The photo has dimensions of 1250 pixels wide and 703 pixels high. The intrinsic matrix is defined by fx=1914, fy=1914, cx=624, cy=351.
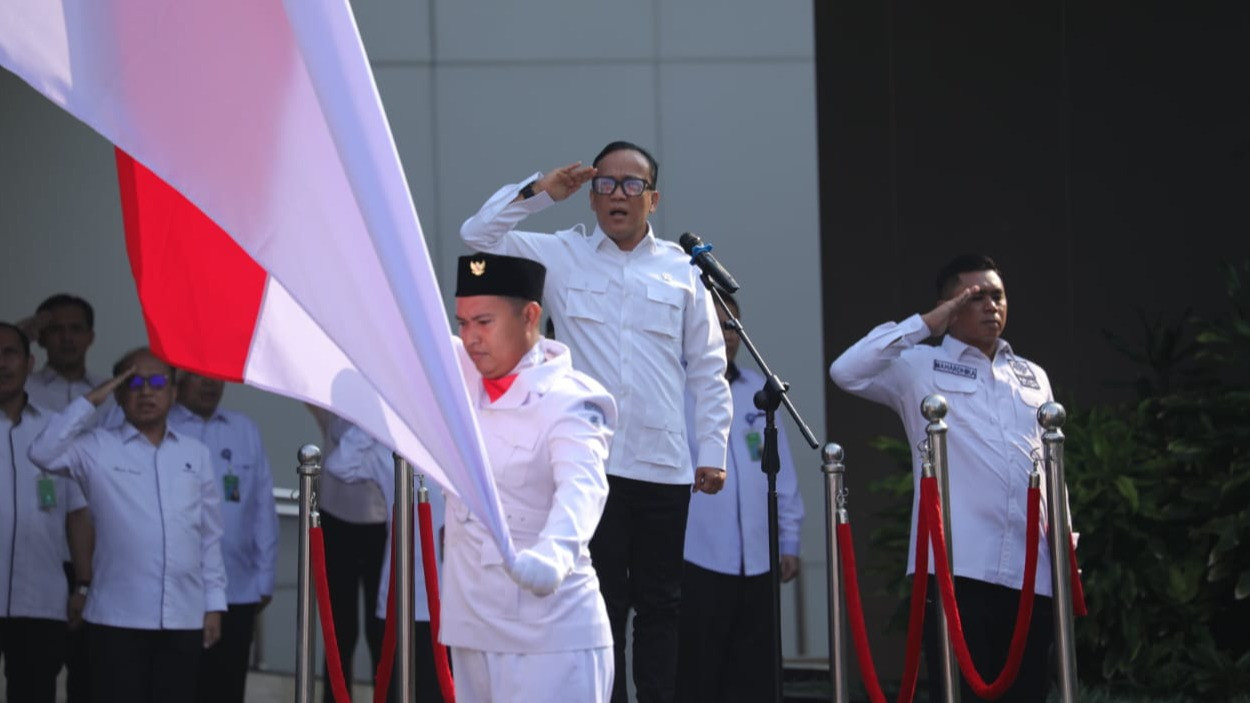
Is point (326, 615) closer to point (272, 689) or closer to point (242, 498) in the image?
point (242, 498)

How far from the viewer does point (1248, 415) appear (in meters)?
8.16

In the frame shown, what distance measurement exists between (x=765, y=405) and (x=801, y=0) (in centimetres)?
330

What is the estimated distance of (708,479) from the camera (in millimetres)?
6258

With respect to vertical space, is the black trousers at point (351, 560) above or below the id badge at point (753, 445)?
below

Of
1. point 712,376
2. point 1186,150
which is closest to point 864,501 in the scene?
point 1186,150

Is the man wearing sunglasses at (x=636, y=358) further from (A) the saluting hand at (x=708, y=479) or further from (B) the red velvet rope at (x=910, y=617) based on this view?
(B) the red velvet rope at (x=910, y=617)

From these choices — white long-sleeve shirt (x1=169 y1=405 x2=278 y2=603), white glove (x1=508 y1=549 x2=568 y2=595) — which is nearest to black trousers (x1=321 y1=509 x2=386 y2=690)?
white long-sleeve shirt (x1=169 y1=405 x2=278 y2=603)

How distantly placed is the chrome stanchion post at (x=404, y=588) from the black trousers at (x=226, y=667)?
207 cm

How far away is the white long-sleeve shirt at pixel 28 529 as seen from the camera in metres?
7.31

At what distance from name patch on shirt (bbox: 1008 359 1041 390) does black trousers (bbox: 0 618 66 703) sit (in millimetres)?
3762

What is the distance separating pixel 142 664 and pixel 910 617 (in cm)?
279

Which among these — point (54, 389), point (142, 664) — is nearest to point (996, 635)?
point (142, 664)

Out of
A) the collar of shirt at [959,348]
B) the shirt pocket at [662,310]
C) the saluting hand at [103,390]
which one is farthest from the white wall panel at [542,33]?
the collar of shirt at [959,348]

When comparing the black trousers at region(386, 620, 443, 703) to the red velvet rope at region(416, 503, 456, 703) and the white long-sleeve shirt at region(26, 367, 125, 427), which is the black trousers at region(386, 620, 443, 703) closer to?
the red velvet rope at region(416, 503, 456, 703)
